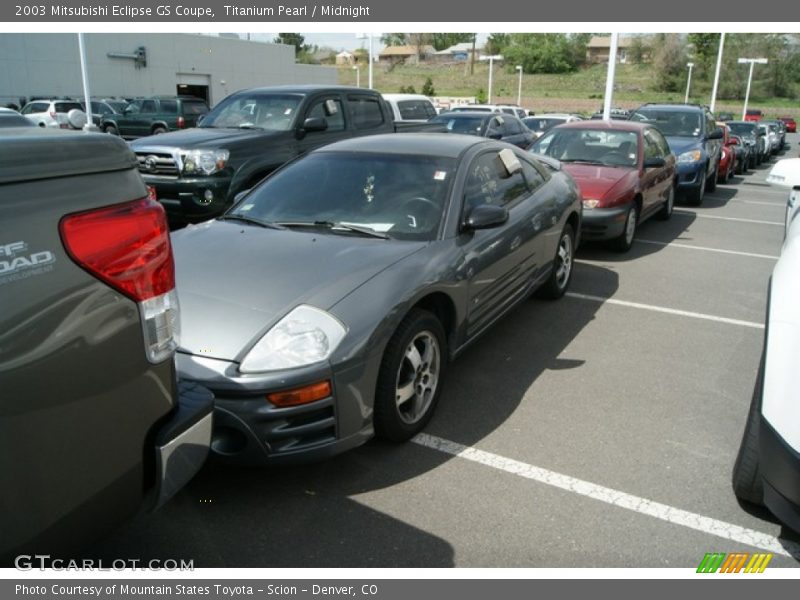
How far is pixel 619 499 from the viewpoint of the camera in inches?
124

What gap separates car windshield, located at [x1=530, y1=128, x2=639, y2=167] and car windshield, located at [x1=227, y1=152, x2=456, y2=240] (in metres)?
4.99

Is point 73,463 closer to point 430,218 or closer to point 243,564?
point 243,564

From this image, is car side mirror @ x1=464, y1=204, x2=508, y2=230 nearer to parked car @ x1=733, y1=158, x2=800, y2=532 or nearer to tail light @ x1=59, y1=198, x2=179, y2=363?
parked car @ x1=733, y1=158, x2=800, y2=532

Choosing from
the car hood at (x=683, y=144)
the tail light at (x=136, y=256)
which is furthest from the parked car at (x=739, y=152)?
the tail light at (x=136, y=256)

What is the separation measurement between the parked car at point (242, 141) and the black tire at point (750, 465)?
243 inches

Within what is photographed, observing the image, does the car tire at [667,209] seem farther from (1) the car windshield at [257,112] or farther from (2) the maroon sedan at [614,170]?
(1) the car windshield at [257,112]

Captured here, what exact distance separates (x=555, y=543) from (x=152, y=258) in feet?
6.62

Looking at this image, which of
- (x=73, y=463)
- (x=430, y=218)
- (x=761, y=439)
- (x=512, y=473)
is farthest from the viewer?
(x=430, y=218)

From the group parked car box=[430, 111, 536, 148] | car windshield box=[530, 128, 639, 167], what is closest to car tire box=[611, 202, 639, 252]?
car windshield box=[530, 128, 639, 167]

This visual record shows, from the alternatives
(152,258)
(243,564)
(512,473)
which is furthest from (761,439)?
(152,258)

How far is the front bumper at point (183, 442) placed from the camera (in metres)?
2.07

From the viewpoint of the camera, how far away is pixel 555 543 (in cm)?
283

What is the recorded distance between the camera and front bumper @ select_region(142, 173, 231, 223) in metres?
7.65

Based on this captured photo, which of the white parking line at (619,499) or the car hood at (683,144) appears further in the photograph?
the car hood at (683,144)
